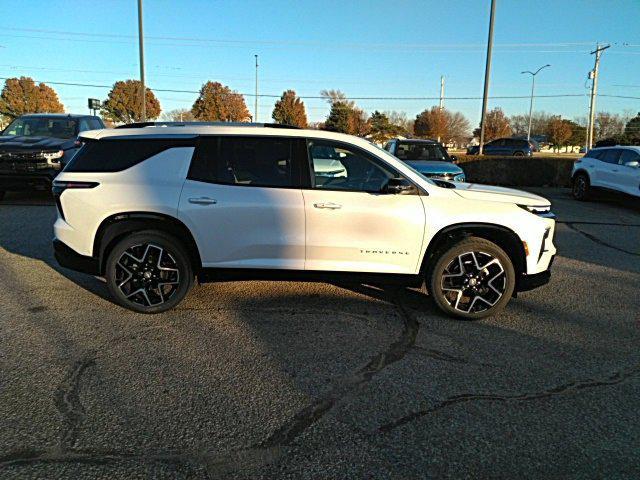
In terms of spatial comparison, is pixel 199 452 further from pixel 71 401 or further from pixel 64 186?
pixel 64 186

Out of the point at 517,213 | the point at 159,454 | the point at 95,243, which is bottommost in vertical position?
the point at 159,454

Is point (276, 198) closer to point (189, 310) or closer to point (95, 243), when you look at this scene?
point (189, 310)

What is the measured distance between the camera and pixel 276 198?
4.33 m

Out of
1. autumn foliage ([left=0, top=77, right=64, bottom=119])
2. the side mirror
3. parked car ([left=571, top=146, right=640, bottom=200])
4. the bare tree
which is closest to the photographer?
the side mirror

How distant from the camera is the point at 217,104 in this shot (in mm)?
59500

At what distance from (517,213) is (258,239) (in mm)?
2424

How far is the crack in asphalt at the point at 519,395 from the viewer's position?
2863mm

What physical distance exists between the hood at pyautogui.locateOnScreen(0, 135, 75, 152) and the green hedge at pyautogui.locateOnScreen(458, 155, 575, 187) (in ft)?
47.4

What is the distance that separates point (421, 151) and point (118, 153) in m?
9.08

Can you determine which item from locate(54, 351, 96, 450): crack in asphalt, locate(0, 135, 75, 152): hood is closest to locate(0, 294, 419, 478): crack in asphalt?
locate(54, 351, 96, 450): crack in asphalt

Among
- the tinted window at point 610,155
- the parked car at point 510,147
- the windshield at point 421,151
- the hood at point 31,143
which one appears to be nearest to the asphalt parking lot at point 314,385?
the hood at point 31,143

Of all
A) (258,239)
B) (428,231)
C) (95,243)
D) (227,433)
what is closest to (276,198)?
(258,239)

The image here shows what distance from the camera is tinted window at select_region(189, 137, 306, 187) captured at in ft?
14.5

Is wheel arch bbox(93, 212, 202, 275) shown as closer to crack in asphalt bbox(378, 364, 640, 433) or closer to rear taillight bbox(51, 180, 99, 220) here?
rear taillight bbox(51, 180, 99, 220)
